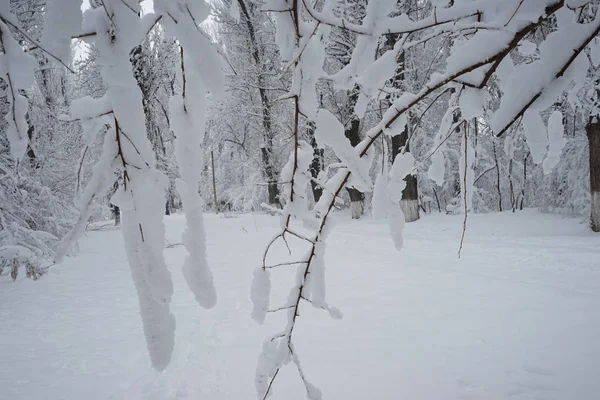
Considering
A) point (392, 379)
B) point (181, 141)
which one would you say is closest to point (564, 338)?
point (392, 379)

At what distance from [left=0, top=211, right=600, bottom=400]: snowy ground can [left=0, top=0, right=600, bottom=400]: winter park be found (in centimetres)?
2

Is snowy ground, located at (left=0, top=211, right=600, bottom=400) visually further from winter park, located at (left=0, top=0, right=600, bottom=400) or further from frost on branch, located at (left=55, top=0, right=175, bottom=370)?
frost on branch, located at (left=55, top=0, right=175, bottom=370)

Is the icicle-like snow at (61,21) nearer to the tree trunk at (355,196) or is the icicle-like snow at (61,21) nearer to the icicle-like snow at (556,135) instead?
the icicle-like snow at (556,135)

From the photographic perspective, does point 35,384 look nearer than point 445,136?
No

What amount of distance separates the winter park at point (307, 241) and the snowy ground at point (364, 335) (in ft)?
0.06

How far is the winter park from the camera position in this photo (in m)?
0.60

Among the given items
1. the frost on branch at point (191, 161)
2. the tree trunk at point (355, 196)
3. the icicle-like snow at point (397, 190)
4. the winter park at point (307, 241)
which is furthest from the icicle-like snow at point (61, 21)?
the tree trunk at point (355, 196)

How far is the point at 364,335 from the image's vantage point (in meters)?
2.54

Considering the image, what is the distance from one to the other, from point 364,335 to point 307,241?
126 centimetres

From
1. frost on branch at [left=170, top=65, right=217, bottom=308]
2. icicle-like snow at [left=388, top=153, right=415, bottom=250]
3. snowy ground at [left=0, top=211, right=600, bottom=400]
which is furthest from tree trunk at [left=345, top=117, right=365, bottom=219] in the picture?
frost on branch at [left=170, top=65, right=217, bottom=308]

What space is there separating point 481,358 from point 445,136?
1.71 m

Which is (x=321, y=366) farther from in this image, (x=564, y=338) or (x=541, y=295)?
(x=541, y=295)

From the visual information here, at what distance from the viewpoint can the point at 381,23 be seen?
809 mm

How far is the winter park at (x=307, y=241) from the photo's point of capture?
23.6 inches
